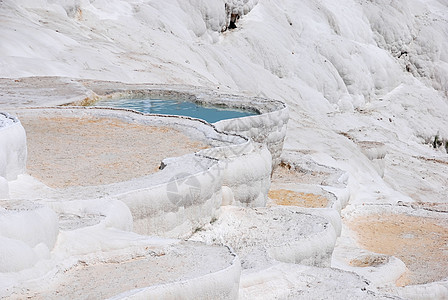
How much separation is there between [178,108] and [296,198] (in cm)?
293

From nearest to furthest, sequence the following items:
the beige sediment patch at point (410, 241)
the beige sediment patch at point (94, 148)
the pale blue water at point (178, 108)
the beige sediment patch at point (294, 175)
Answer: the beige sediment patch at point (94, 148) < the beige sediment patch at point (410, 241) < the pale blue water at point (178, 108) < the beige sediment patch at point (294, 175)

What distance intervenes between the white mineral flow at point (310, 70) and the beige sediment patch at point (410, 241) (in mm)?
189

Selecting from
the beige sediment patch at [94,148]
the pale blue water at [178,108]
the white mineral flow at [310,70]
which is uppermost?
the beige sediment patch at [94,148]

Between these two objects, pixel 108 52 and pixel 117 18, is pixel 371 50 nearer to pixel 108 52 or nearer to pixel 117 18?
pixel 117 18

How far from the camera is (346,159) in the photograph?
1458 cm

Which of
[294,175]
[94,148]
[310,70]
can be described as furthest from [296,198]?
[310,70]

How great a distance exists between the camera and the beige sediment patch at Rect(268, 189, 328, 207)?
32.9ft

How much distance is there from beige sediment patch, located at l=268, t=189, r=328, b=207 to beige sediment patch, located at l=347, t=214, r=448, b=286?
775 millimetres

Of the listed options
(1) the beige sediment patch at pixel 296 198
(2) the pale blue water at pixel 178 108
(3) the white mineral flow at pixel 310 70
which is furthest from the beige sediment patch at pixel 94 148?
(1) the beige sediment patch at pixel 296 198

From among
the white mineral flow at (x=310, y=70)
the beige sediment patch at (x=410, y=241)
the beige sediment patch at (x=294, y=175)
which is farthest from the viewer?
the beige sediment patch at (x=294, y=175)

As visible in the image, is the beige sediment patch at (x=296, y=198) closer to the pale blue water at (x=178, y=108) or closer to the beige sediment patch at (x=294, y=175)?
the beige sediment patch at (x=294, y=175)

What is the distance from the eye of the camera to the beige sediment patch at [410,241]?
8.36 meters

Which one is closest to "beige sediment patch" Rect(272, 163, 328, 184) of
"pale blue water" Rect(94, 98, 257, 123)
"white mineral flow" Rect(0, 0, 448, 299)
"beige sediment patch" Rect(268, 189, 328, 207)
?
"white mineral flow" Rect(0, 0, 448, 299)

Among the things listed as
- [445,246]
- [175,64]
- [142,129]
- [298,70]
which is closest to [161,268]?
[142,129]
